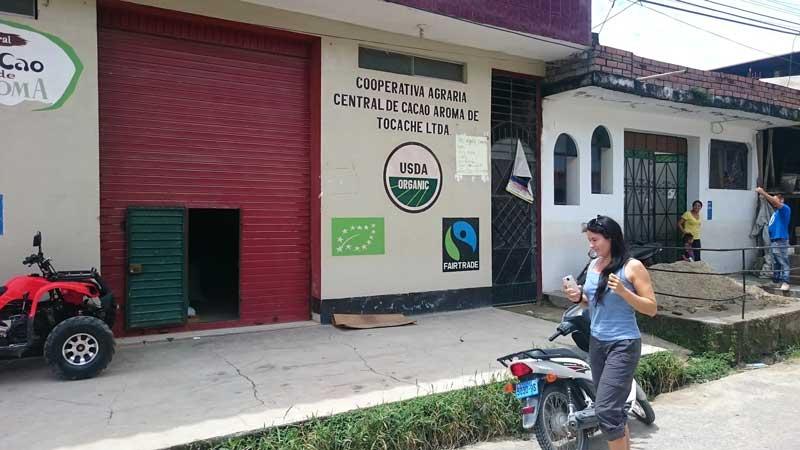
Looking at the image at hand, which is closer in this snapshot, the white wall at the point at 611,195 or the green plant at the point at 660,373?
the green plant at the point at 660,373

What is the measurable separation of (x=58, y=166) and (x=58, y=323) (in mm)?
1833

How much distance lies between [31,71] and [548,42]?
22.6 ft

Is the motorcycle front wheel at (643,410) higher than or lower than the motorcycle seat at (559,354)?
lower

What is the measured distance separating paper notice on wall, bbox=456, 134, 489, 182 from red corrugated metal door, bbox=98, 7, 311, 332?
2427 mm

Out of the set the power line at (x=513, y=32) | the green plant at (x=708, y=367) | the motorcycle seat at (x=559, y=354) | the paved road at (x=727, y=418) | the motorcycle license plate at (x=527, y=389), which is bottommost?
the paved road at (x=727, y=418)

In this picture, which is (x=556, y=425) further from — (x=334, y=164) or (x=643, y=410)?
(x=334, y=164)

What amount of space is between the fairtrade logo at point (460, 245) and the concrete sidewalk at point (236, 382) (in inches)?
54.6

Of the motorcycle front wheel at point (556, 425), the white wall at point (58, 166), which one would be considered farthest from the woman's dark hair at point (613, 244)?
the white wall at point (58, 166)

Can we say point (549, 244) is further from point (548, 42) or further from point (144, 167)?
point (144, 167)

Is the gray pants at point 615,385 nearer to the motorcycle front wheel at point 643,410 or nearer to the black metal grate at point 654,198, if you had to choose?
the motorcycle front wheel at point 643,410

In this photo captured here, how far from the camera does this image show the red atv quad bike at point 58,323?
503cm

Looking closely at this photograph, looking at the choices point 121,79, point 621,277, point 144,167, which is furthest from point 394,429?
point 121,79

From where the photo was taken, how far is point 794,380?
666cm

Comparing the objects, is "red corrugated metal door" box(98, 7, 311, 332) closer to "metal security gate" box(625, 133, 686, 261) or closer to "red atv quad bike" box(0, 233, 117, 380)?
"red atv quad bike" box(0, 233, 117, 380)
